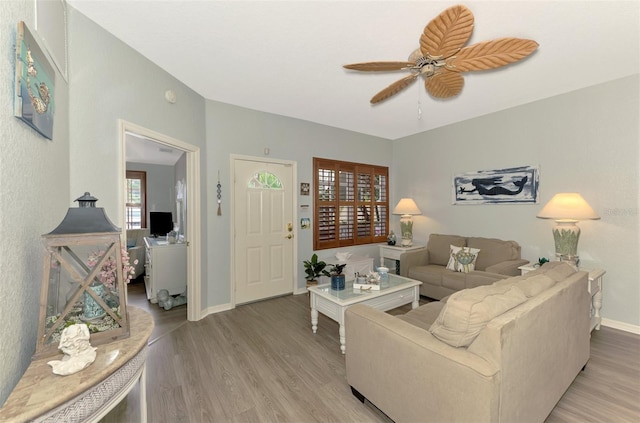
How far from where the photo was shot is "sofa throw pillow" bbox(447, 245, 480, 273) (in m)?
3.58

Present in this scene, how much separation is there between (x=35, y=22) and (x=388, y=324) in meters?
2.36

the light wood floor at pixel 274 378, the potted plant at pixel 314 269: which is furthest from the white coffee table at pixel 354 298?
the potted plant at pixel 314 269

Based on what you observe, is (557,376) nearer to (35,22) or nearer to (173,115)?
(35,22)

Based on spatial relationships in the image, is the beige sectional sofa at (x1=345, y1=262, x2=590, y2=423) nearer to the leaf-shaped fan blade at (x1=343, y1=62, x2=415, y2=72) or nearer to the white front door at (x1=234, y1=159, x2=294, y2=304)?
the leaf-shaped fan blade at (x1=343, y1=62, x2=415, y2=72)

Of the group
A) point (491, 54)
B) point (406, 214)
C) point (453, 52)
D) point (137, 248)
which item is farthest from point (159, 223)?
point (491, 54)

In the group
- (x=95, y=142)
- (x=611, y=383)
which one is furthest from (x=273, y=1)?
(x=611, y=383)

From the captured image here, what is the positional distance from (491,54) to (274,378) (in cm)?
273

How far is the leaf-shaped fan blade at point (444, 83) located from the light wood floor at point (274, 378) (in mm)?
2393

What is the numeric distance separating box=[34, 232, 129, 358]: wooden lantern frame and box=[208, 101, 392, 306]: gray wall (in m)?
2.20

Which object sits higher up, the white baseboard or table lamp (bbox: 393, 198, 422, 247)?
table lamp (bbox: 393, 198, 422, 247)

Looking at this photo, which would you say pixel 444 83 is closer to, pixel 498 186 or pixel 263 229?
pixel 498 186

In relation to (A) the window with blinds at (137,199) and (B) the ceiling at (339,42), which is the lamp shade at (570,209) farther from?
(A) the window with blinds at (137,199)

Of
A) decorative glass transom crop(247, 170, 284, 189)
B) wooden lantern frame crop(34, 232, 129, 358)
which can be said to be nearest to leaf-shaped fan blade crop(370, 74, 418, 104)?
decorative glass transom crop(247, 170, 284, 189)

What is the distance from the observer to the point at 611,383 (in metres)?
2.01
